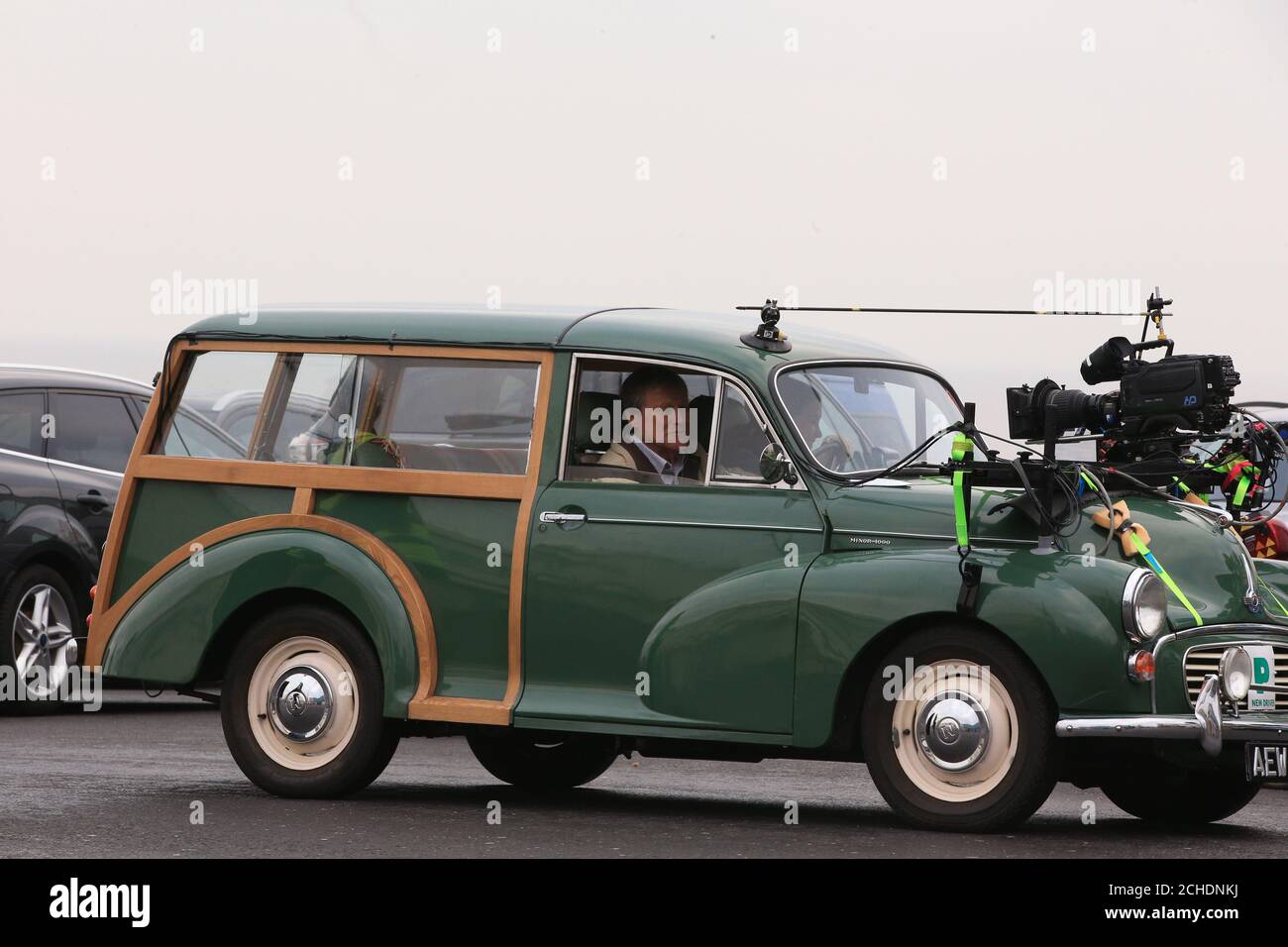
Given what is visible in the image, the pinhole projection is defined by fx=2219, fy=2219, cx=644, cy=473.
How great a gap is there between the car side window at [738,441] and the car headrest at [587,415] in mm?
535

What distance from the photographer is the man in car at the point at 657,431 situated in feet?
30.6

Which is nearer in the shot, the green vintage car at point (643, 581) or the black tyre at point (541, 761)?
the green vintage car at point (643, 581)

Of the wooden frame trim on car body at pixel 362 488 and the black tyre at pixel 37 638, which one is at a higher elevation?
the wooden frame trim on car body at pixel 362 488

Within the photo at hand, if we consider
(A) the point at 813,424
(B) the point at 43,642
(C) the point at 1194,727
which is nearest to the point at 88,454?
(B) the point at 43,642

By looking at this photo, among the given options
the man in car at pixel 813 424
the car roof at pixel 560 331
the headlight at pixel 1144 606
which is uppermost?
the car roof at pixel 560 331

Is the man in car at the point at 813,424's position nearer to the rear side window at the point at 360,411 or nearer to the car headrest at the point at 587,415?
the car headrest at the point at 587,415

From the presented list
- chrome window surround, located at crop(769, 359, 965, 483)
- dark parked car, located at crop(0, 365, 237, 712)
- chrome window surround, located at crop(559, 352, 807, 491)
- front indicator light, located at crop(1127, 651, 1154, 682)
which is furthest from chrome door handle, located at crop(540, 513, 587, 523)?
dark parked car, located at crop(0, 365, 237, 712)

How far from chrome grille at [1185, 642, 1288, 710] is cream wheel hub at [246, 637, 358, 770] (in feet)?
11.7

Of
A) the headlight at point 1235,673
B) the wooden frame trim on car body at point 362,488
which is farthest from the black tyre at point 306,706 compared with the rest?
the headlight at point 1235,673

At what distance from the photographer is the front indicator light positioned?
26.9 feet

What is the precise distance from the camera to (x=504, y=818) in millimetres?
9164
